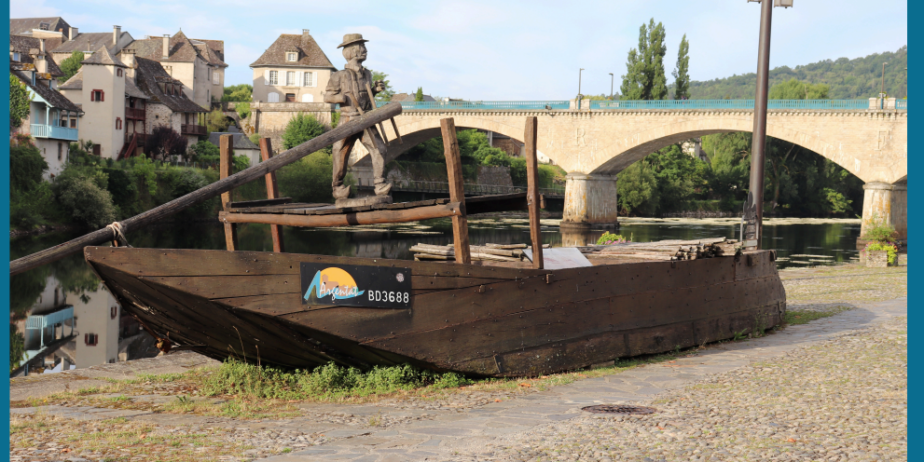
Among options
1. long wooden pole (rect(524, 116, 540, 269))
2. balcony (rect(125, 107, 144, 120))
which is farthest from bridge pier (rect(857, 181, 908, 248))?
balcony (rect(125, 107, 144, 120))

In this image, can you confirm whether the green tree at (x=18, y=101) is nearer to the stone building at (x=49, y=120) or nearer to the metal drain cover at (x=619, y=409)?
the stone building at (x=49, y=120)

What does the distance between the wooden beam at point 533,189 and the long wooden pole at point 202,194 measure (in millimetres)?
1378

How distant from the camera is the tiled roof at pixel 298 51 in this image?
7325 cm

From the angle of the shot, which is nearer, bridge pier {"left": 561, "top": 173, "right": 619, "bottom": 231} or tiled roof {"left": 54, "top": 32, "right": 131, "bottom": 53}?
bridge pier {"left": 561, "top": 173, "right": 619, "bottom": 231}

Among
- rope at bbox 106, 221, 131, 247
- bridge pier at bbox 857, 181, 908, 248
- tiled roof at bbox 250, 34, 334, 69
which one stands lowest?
rope at bbox 106, 221, 131, 247

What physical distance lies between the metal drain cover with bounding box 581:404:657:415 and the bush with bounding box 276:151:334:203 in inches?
1544

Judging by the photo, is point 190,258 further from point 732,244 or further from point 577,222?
point 577,222

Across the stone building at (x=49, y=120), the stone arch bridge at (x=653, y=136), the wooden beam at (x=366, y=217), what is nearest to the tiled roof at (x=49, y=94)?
the stone building at (x=49, y=120)

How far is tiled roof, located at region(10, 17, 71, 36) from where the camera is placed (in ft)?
269

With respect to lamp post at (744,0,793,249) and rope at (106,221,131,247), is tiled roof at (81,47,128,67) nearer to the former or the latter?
lamp post at (744,0,793,249)

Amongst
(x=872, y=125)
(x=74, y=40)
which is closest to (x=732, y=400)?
(x=872, y=125)

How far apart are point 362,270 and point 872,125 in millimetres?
41728

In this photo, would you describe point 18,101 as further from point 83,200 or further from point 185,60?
point 185,60

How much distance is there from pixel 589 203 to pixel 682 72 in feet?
53.7
